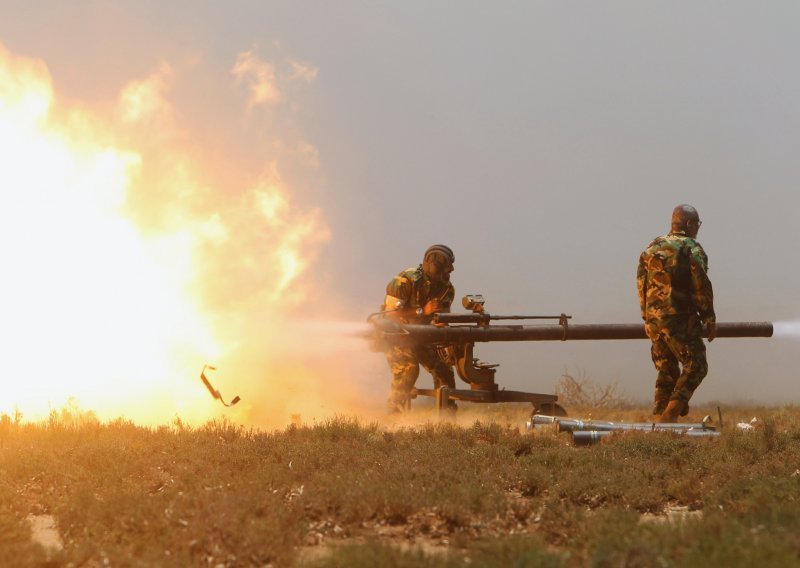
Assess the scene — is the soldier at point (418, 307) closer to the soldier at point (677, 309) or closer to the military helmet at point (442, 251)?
the military helmet at point (442, 251)

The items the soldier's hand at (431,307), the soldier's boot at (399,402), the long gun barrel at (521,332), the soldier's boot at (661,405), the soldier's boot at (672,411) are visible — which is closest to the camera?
the soldier's boot at (672,411)

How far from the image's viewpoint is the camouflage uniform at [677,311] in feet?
51.4

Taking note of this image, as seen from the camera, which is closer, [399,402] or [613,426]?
[613,426]

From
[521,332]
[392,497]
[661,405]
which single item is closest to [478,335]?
[521,332]

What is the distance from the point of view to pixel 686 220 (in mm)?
16188

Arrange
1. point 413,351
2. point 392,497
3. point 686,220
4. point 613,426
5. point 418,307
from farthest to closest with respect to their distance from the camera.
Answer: point 418,307 → point 413,351 → point 686,220 → point 613,426 → point 392,497

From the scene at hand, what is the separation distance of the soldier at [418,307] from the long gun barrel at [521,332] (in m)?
0.40

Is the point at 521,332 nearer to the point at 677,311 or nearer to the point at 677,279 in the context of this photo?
the point at 677,311

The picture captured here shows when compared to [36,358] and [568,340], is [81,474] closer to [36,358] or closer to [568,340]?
[36,358]

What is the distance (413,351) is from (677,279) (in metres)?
4.86

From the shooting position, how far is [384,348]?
17.2m

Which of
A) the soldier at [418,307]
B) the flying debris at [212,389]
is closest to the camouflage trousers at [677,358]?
the soldier at [418,307]

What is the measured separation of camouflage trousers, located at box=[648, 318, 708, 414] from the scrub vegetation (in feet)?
5.68

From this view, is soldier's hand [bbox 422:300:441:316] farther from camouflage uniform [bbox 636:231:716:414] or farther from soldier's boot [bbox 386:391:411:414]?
camouflage uniform [bbox 636:231:716:414]
